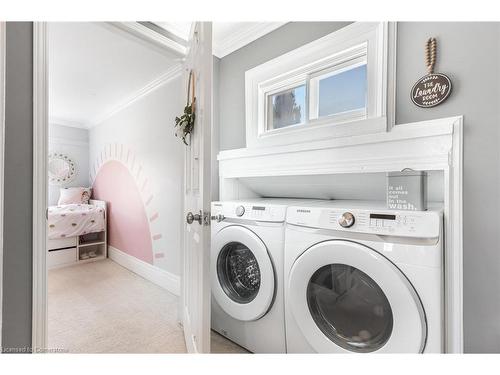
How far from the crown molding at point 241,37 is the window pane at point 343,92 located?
1.92ft

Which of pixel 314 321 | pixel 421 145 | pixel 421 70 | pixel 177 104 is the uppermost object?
pixel 177 104

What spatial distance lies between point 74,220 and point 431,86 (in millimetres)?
4122

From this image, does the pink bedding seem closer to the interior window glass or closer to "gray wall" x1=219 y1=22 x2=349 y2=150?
"gray wall" x1=219 y1=22 x2=349 y2=150

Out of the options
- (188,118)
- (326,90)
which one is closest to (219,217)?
(188,118)

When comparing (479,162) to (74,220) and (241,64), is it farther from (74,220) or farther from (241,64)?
(74,220)

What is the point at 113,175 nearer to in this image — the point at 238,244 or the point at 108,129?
the point at 108,129

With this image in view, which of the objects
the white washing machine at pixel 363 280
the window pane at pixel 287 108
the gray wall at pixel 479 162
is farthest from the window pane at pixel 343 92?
the white washing machine at pixel 363 280

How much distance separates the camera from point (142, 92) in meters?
2.93

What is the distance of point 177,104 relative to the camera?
2.42 metres

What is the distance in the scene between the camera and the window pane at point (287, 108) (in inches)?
71.9

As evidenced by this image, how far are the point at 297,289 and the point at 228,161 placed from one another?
46.3 inches

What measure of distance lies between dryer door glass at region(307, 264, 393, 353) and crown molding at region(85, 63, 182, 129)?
2.14 m

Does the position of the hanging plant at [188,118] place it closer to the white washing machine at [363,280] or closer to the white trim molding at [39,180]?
the white trim molding at [39,180]

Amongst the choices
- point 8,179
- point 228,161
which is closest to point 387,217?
point 228,161
